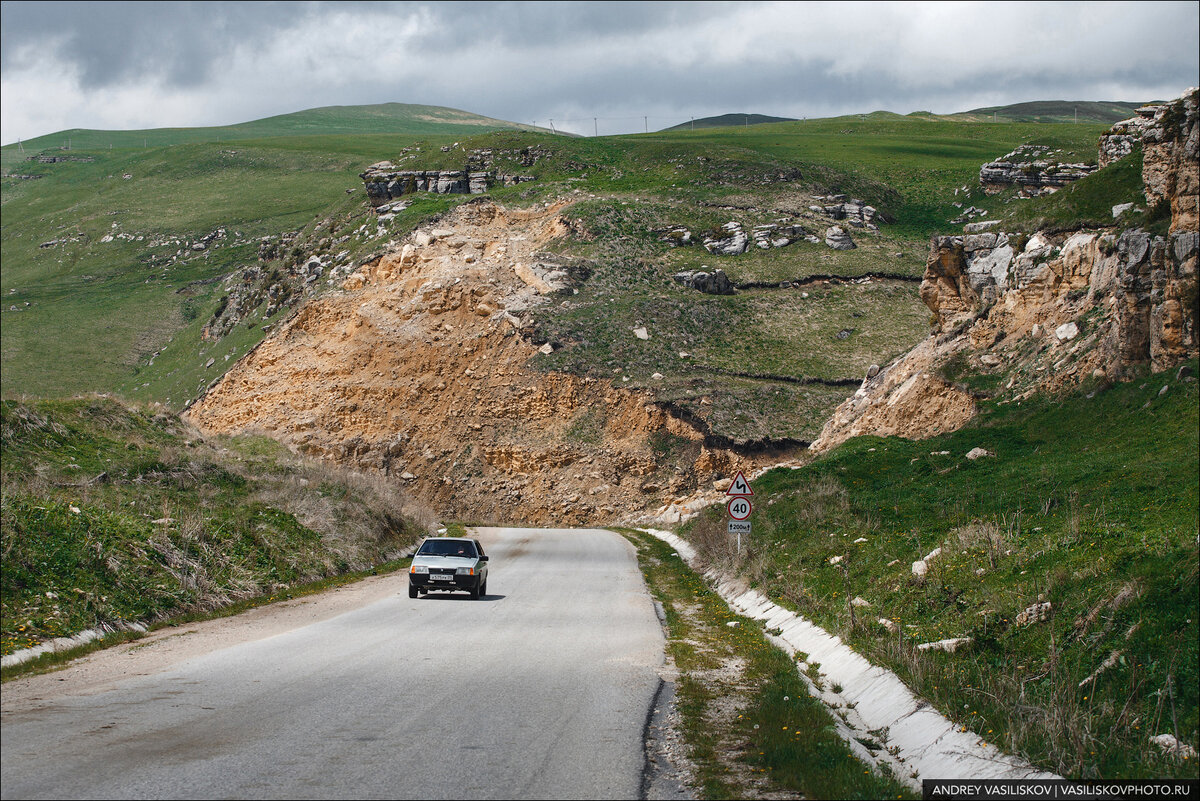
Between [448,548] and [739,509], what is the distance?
637cm

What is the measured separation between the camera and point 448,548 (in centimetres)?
2050

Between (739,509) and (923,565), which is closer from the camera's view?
(923,565)

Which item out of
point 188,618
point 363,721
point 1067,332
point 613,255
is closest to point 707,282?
point 613,255

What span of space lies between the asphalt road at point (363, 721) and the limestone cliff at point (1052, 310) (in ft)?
47.4

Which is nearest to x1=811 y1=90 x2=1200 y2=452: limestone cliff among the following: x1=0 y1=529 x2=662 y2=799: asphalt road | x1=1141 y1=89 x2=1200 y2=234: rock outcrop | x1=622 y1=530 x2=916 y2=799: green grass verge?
x1=1141 y1=89 x2=1200 y2=234: rock outcrop

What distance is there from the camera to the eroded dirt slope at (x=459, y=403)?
4941 cm

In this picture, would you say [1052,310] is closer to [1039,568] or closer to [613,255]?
[1039,568]

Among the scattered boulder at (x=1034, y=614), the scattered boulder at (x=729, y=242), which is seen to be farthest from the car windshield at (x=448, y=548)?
the scattered boulder at (x=729, y=242)

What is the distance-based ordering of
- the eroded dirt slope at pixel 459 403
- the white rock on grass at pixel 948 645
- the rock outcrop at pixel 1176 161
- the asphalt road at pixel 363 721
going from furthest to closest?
the eroded dirt slope at pixel 459 403, the rock outcrop at pixel 1176 161, the white rock on grass at pixel 948 645, the asphalt road at pixel 363 721

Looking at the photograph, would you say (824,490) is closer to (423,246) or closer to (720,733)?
(720,733)

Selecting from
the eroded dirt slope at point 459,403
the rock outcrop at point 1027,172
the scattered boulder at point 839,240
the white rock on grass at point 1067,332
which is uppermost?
the rock outcrop at point 1027,172

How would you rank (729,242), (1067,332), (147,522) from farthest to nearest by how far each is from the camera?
1. (729,242)
2. (1067,332)
3. (147,522)

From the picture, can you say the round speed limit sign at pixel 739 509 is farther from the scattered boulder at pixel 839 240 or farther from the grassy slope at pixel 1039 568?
the scattered boulder at pixel 839 240

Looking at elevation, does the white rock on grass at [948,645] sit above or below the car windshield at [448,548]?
above
